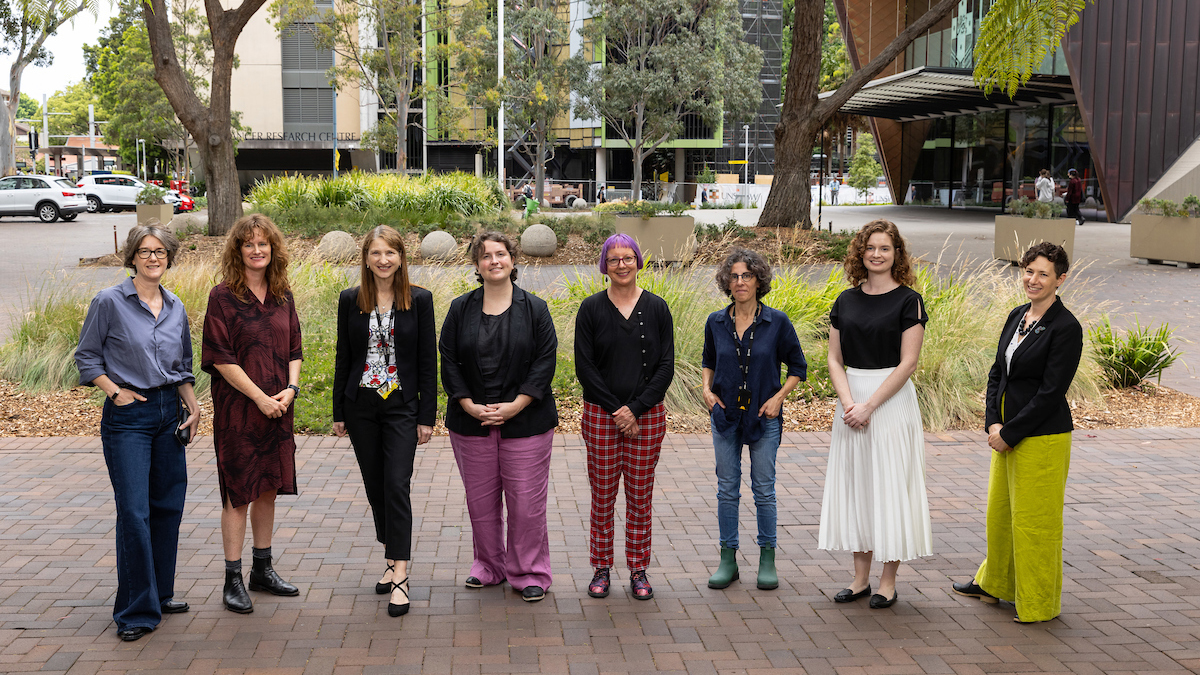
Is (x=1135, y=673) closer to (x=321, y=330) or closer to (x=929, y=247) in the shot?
(x=321, y=330)

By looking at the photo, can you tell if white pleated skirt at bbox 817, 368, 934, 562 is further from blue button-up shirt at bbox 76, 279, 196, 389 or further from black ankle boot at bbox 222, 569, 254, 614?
blue button-up shirt at bbox 76, 279, 196, 389

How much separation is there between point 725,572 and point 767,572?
21 centimetres

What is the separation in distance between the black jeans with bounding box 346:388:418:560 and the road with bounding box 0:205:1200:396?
19.6 feet

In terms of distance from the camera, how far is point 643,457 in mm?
4973

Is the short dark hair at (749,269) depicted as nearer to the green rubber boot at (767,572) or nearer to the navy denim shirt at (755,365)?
the navy denim shirt at (755,365)

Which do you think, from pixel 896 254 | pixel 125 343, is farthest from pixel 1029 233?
pixel 125 343

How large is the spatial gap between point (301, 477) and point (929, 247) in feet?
62.0

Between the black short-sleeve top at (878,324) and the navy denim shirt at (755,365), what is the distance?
272mm

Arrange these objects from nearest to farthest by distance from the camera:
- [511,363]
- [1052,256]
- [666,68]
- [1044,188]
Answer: [1052,256]
[511,363]
[1044,188]
[666,68]

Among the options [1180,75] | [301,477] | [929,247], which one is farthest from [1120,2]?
[301,477]

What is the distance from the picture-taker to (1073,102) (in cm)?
3434

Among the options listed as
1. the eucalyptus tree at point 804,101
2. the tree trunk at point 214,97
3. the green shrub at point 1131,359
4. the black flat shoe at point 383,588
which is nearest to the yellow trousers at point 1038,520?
the black flat shoe at point 383,588

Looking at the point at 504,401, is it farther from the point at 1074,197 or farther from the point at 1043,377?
the point at 1074,197

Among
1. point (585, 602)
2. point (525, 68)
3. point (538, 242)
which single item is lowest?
point (585, 602)
